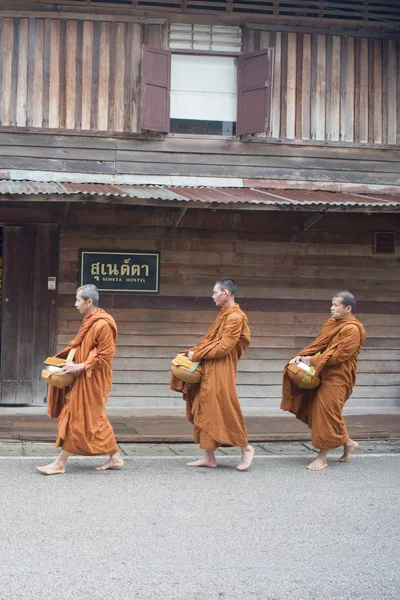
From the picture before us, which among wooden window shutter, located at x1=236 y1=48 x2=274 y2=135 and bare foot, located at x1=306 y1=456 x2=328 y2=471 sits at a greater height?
wooden window shutter, located at x1=236 y1=48 x2=274 y2=135

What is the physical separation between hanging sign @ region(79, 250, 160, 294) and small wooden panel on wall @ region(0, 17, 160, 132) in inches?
74.9

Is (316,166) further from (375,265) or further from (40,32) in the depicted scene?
(40,32)

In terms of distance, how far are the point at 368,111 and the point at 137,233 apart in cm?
412

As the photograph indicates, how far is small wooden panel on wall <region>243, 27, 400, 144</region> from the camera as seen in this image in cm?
1212

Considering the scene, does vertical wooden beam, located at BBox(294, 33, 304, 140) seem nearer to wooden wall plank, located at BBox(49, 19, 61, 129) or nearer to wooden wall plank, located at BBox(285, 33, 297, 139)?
wooden wall plank, located at BBox(285, 33, 297, 139)

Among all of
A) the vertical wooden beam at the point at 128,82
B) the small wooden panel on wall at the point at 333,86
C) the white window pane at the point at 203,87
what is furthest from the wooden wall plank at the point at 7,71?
the small wooden panel on wall at the point at 333,86

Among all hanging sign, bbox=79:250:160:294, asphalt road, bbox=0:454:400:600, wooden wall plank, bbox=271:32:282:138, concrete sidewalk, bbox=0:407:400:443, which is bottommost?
asphalt road, bbox=0:454:400:600

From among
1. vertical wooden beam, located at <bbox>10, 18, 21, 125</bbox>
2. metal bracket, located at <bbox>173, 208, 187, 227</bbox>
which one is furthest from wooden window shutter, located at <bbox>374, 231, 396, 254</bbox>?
vertical wooden beam, located at <bbox>10, 18, 21, 125</bbox>

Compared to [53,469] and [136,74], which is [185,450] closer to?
[53,469]

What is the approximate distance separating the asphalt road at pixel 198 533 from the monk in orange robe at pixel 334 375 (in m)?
0.38

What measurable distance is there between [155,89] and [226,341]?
5341 mm

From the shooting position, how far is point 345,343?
8055mm

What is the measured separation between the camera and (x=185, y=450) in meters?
8.89

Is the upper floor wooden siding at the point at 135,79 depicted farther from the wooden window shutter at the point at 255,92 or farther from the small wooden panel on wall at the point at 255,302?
the small wooden panel on wall at the point at 255,302
